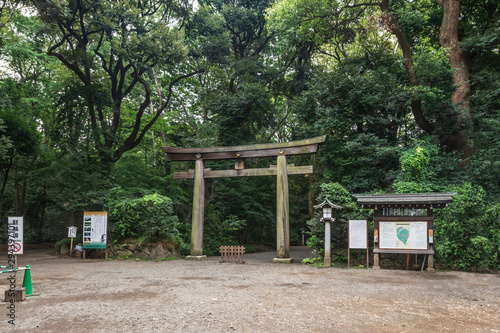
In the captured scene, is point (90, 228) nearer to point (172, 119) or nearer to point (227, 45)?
point (172, 119)

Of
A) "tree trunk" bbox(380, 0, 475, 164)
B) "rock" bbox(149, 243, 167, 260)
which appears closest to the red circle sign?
"rock" bbox(149, 243, 167, 260)

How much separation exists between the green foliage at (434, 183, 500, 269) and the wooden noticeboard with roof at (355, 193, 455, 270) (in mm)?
666

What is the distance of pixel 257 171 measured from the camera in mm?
12781

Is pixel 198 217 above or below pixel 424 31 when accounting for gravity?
below

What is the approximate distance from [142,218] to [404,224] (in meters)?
9.71

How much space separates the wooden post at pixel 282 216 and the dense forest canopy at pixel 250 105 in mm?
1723

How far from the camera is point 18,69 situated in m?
20.3

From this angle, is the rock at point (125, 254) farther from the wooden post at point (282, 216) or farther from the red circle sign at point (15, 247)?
the red circle sign at point (15, 247)

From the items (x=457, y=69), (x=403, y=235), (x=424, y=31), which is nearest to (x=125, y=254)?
(x=403, y=235)

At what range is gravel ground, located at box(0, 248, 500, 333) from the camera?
440cm

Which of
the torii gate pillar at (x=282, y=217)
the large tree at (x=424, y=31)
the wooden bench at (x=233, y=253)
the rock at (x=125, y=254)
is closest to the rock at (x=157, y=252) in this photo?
the rock at (x=125, y=254)

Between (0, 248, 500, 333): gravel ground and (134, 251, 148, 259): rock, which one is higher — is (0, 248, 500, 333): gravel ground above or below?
above

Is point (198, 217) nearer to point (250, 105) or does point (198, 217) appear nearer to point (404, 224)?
point (404, 224)

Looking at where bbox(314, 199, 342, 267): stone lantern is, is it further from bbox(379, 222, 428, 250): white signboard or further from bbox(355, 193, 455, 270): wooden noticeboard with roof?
bbox(379, 222, 428, 250): white signboard
